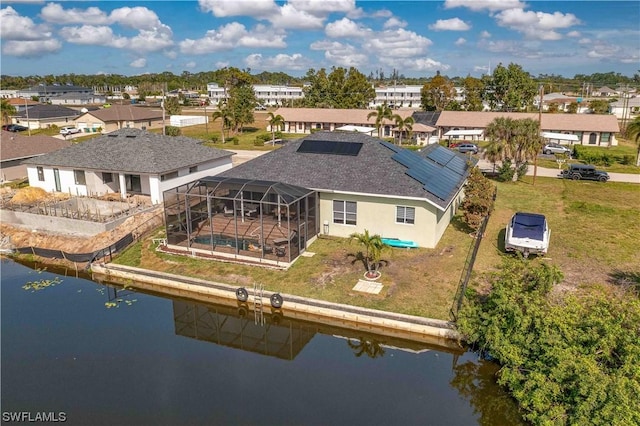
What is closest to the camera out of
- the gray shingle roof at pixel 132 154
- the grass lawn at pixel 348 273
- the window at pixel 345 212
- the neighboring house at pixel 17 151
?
the grass lawn at pixel 348 273

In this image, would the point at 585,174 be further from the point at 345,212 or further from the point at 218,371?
the point at 218,371

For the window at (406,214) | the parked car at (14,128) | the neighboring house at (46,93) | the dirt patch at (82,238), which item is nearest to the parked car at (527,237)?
the window at (406,214)

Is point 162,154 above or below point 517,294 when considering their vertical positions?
above

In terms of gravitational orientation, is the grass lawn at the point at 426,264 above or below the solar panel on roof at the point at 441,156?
below

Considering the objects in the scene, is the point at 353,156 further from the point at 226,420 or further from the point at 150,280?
the point at 226,420

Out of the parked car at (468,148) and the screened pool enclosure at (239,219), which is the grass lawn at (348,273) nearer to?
the screened pool enclosure at (239,219)

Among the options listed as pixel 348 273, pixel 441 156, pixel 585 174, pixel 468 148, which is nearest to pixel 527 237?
pixel 348 273

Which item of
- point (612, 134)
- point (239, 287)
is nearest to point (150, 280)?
point (239, 287)
